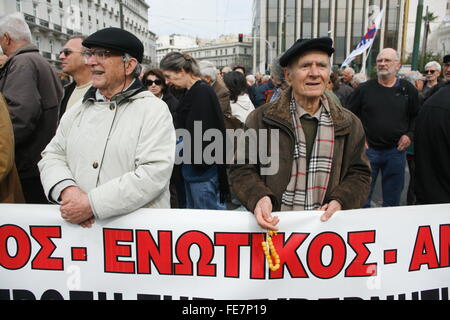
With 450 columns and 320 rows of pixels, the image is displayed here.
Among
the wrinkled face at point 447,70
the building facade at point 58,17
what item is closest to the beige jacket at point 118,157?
the wrinkled face at point 447,70

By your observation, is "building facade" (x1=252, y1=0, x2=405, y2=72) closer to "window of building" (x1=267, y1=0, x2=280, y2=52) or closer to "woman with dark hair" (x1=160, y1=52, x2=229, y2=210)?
"window of building" (x1=267, y1=0, x2=280, y2=52)

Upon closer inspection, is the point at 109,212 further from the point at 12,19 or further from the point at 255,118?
the point at 12,19

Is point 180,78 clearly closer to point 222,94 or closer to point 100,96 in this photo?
point 222,94

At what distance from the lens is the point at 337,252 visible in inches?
77.5

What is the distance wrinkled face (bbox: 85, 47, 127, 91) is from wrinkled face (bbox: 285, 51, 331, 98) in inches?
39.2

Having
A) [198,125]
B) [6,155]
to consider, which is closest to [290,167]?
[198,125]

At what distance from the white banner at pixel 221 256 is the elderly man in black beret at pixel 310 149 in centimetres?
13

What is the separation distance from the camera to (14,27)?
3.15 meters

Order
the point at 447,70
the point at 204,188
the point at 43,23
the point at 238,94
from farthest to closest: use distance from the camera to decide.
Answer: the point at 43,23 < the point at 238,94 < the point at 447,70 < the point at 204,188

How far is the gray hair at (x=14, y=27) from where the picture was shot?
3150 millimetres

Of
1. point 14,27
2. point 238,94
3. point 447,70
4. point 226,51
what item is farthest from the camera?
point 226,51

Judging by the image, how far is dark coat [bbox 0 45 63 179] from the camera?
111 inches

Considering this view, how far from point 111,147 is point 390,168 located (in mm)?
3535

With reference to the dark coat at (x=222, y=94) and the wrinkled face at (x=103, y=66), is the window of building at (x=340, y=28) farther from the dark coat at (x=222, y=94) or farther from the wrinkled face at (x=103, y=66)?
the wrinkled face at (x=103, y=66)
